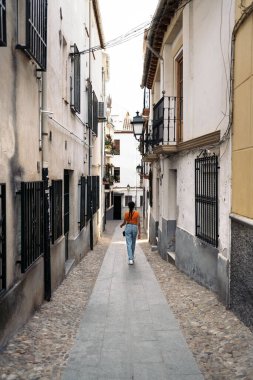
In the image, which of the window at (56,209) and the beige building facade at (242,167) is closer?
the beige building facade at (242,167)

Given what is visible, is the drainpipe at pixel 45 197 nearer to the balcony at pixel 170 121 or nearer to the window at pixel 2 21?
the window at pixel 2 21

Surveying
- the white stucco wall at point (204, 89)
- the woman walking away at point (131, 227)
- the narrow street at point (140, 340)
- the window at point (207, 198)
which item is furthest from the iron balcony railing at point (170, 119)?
the narrow street at point (140, 340)

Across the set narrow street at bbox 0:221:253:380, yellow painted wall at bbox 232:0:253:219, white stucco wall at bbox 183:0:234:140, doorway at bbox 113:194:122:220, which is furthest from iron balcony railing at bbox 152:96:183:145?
doorway at bbox 113:194:122:220

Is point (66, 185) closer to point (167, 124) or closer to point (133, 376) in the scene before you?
point (167, 124)

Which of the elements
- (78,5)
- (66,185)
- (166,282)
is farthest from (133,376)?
(78,5)

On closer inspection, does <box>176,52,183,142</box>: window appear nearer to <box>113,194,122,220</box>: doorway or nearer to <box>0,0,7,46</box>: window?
<box>0,0,7,46</box>: window

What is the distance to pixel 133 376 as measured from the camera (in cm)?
441

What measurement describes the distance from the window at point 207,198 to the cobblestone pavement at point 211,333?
3.35ft

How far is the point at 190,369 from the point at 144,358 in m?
0.58

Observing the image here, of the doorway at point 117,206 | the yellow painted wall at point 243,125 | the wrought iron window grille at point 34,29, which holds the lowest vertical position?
the doorway at point 117,206

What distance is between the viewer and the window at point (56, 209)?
322 inches

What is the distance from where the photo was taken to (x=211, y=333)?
18.6ft

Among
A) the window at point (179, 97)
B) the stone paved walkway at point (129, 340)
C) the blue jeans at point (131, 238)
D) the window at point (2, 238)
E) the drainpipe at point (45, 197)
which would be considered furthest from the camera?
the blue jeans at point (131, 238)

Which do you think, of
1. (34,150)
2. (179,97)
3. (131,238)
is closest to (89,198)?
(131,238)
